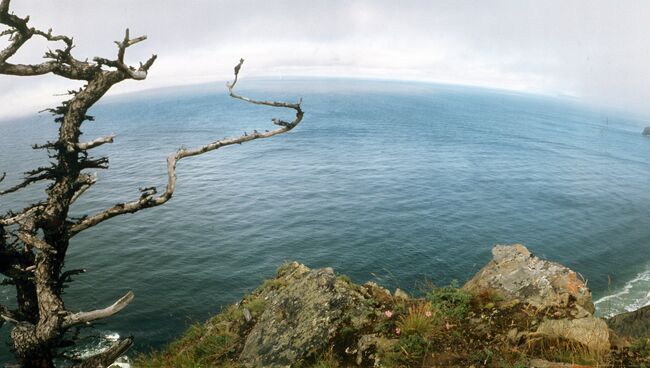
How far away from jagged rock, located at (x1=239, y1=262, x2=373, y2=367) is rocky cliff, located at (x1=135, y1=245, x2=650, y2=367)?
0.10ft

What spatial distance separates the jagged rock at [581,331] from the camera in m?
7.06

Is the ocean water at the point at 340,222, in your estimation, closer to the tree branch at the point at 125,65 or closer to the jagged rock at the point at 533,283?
the jagged rock at the point at 533,283

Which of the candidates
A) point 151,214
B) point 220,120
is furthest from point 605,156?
point 220,120

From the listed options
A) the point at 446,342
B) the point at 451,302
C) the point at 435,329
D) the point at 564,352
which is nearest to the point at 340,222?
the point at 451,302

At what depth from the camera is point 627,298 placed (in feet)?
119

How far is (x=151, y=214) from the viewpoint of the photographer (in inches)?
2430

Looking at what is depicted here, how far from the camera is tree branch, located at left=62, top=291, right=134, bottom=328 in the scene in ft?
17.8

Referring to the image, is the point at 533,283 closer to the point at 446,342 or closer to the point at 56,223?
the point at 446,342

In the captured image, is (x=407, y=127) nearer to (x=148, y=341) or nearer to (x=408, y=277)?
(x=408, y=277)

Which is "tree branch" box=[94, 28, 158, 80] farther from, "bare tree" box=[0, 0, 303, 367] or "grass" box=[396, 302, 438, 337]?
"grass" box=[396, 302, 438, 337]

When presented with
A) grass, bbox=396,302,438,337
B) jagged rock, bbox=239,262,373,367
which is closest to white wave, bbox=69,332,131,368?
jagged rock, bbox=239,262,373,367

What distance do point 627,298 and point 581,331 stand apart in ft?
129

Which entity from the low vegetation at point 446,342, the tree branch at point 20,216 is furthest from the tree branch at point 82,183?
the low vegetation at point 446,342

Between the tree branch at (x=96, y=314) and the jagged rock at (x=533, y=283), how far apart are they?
8.92m
